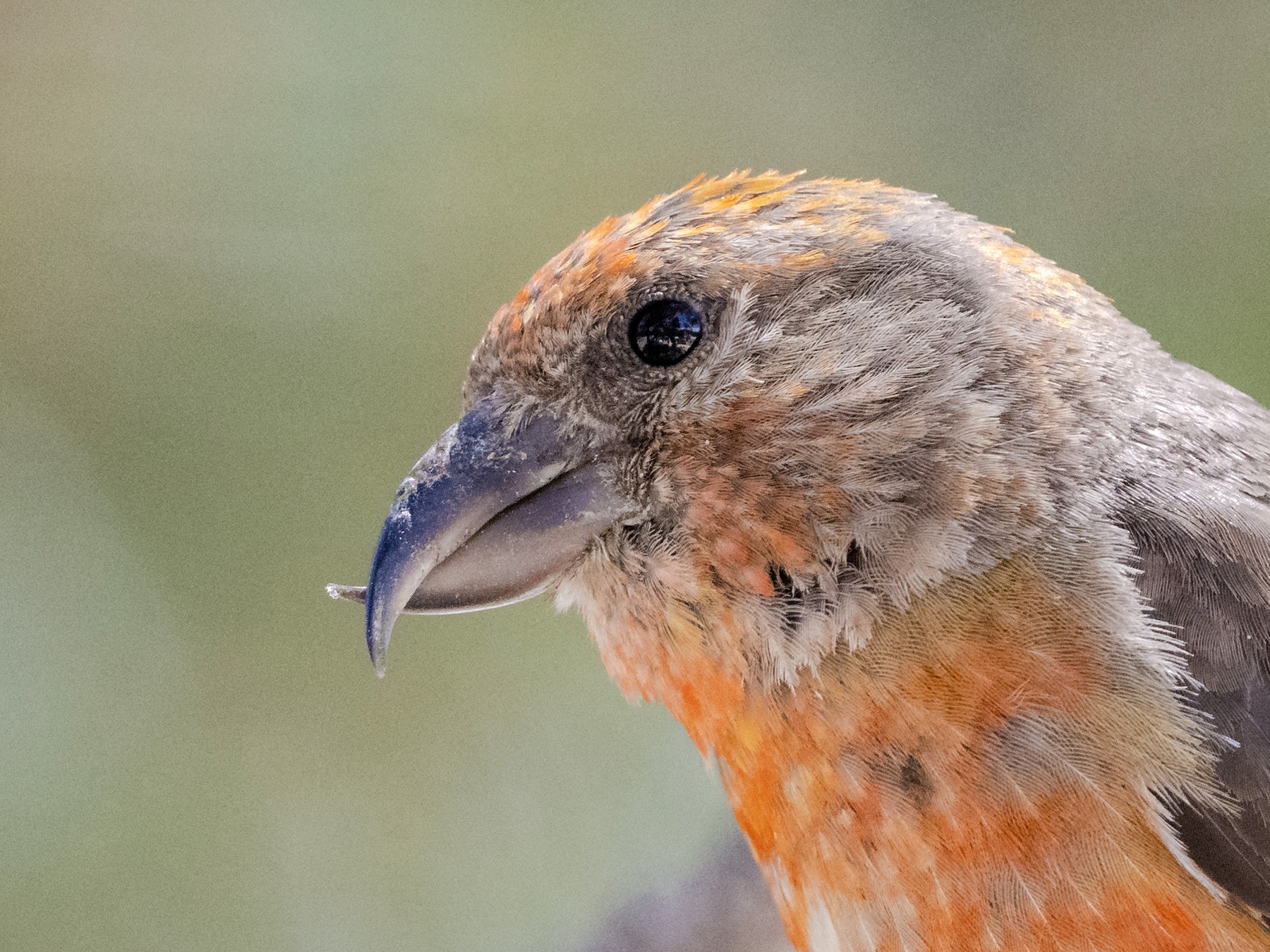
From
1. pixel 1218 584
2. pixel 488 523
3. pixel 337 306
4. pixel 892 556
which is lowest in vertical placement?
pixel 337 306

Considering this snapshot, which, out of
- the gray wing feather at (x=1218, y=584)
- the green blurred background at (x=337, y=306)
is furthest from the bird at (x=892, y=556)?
the green blurred background at (x=337, y=306)

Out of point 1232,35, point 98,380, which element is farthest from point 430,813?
point 1232,35

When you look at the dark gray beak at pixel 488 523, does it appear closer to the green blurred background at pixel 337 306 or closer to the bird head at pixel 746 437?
the bird head at pixel 746 437

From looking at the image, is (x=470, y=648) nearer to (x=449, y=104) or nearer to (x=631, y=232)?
(x=449, y=104)

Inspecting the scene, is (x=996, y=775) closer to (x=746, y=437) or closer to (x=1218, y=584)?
(x=1218, y=584)

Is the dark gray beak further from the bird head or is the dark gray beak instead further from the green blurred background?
the green blurred background

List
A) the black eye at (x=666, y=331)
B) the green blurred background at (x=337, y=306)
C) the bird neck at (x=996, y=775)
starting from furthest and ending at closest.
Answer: the green blurred background at (x=337, y=306), the black eye at (x=666, y=331), the bird neck at (x=996, y=775)

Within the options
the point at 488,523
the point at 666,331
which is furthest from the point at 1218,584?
the point at 488,523
